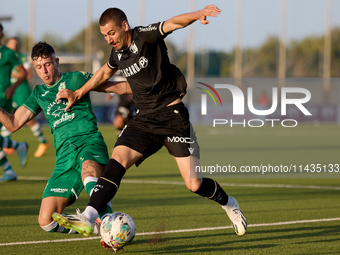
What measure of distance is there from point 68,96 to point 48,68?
0.37 m

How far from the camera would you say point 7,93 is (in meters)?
9.53

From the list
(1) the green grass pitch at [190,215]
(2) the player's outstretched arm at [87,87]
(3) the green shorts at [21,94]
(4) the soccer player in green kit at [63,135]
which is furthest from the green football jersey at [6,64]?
(2) the player's outstretched arm at [87,87]

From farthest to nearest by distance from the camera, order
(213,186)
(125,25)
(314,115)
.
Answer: (314,115)
(213,186)
(125,25)

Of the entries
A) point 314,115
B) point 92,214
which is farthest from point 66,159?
point 314,115

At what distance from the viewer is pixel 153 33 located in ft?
15.8

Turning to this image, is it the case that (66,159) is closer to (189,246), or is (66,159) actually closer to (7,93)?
(189,246)

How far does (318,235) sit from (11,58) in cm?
661

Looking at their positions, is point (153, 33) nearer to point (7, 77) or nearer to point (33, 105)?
point (33, 105)

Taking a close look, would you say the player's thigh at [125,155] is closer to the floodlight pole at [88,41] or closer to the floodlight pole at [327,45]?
the floodlight pole at [88,41]

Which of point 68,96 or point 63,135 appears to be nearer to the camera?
point 68,96

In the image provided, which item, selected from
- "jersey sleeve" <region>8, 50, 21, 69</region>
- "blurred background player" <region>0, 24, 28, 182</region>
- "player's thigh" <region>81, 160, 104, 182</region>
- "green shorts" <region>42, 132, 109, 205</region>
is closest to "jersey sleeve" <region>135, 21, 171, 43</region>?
"green shorts" <region>42, 132, 109, 205</region>

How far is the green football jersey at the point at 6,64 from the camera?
32.0 ft

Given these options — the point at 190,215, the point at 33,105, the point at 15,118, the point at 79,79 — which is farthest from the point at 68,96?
the point at 190,215

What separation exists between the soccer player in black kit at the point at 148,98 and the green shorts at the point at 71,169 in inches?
9.1
